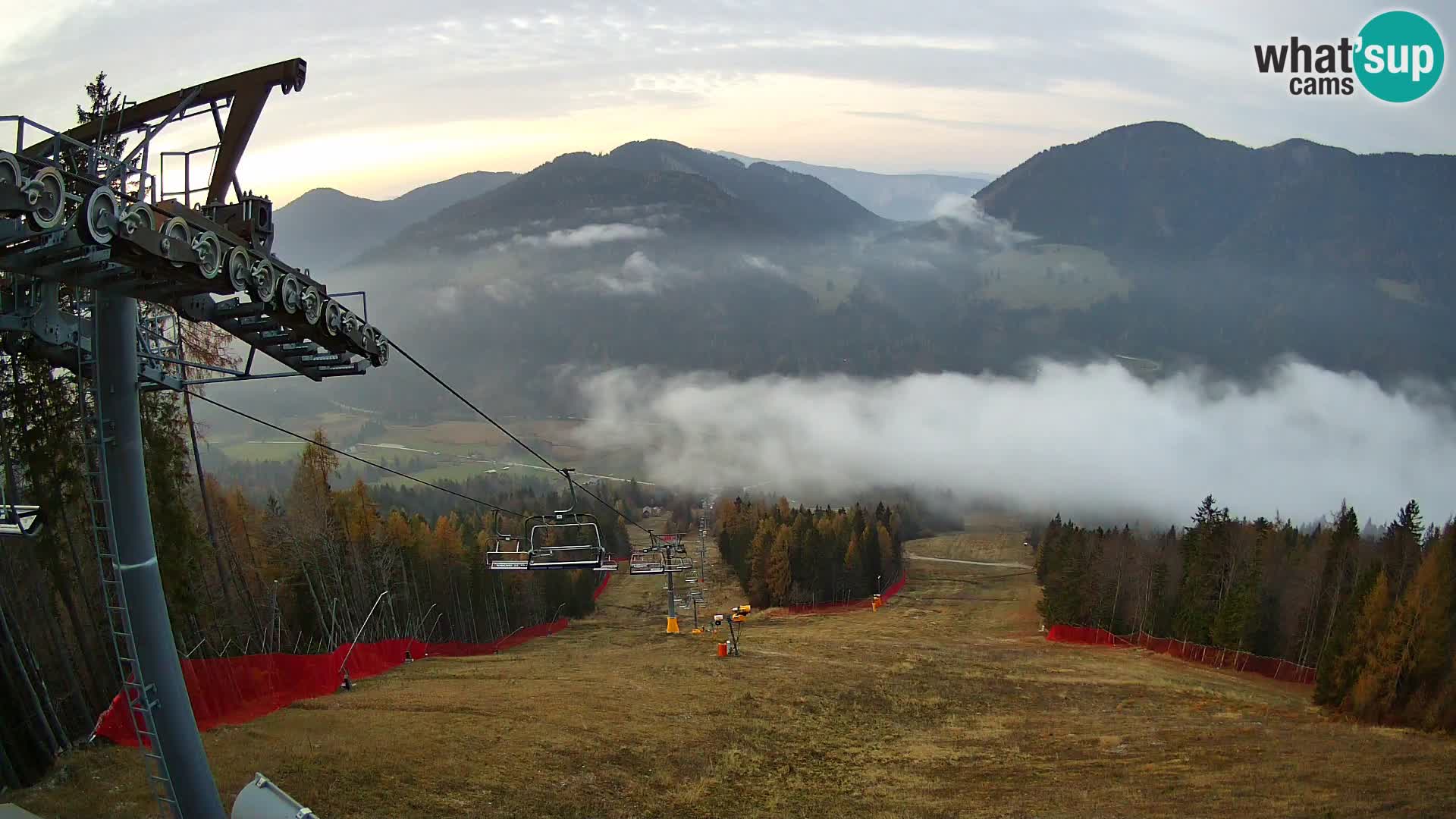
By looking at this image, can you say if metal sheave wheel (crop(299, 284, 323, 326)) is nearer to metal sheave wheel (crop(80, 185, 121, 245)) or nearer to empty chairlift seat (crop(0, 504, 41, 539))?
metal sheave wheel (crop(80, 185, 121, 245))

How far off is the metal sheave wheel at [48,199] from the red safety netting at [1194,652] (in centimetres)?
7711

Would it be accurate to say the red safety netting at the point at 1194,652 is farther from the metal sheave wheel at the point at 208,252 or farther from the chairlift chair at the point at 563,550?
the metal sheave wheel at the point at 208,252

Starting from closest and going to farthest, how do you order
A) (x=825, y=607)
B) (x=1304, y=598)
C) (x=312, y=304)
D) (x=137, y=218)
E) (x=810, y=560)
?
(x=137, y=218), (x=312, y=304), (x=1304, y=598), (x=825, y=607), (x=810, y=560)

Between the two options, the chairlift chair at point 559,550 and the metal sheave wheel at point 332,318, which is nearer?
the metal sheave wheel at point 332,318

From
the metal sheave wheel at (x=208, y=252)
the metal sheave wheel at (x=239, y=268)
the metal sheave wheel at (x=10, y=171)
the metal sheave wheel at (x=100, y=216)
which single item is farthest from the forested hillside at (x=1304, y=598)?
the metal sheave wheel at (x=10, y=171)

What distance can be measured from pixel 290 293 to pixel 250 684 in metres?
25.7

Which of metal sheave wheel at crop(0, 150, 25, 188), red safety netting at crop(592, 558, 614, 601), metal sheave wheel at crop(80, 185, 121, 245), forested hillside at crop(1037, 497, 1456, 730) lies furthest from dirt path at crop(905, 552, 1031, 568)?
metal sheave wheel at crop(0, 150, 25, 188)

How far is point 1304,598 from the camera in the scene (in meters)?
75.4

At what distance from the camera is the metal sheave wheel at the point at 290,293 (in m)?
16.0

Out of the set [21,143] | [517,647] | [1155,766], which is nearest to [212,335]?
[21,143]

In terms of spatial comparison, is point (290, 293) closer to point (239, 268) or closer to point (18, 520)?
point (239, 268)

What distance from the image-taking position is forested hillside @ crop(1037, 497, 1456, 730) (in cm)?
5522

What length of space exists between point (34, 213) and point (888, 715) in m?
43.7

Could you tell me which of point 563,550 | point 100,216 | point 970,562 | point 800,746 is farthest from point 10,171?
point 970,562
